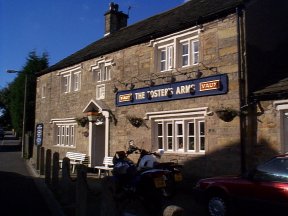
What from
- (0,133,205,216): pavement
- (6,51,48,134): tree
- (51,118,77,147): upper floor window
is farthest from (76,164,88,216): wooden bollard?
(6,51,48,134): tree

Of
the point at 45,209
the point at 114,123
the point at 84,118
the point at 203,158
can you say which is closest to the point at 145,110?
the point at 114,123

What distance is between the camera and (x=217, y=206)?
8.41m

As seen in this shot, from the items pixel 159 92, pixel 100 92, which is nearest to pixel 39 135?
pixel 100 92

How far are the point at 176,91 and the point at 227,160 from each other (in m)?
3.15

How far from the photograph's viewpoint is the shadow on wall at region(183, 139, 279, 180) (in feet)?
36.2

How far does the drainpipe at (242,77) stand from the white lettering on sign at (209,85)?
80 cm

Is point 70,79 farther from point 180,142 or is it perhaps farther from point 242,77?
point 242,77

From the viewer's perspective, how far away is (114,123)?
54.0ft

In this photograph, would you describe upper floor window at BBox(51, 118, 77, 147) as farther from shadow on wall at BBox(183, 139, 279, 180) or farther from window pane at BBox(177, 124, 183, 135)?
shadow on wall at BBox(183, 139, 279, 180)

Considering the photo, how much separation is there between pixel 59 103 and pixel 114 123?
6164 mm

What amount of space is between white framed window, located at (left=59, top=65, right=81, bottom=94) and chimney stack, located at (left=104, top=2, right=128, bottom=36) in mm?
3826

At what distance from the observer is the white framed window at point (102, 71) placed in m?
17.4

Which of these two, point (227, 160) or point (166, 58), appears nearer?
point (227, 160)

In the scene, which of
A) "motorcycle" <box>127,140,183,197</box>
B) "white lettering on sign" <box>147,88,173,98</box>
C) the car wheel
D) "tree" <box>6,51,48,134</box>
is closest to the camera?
the car wheel
